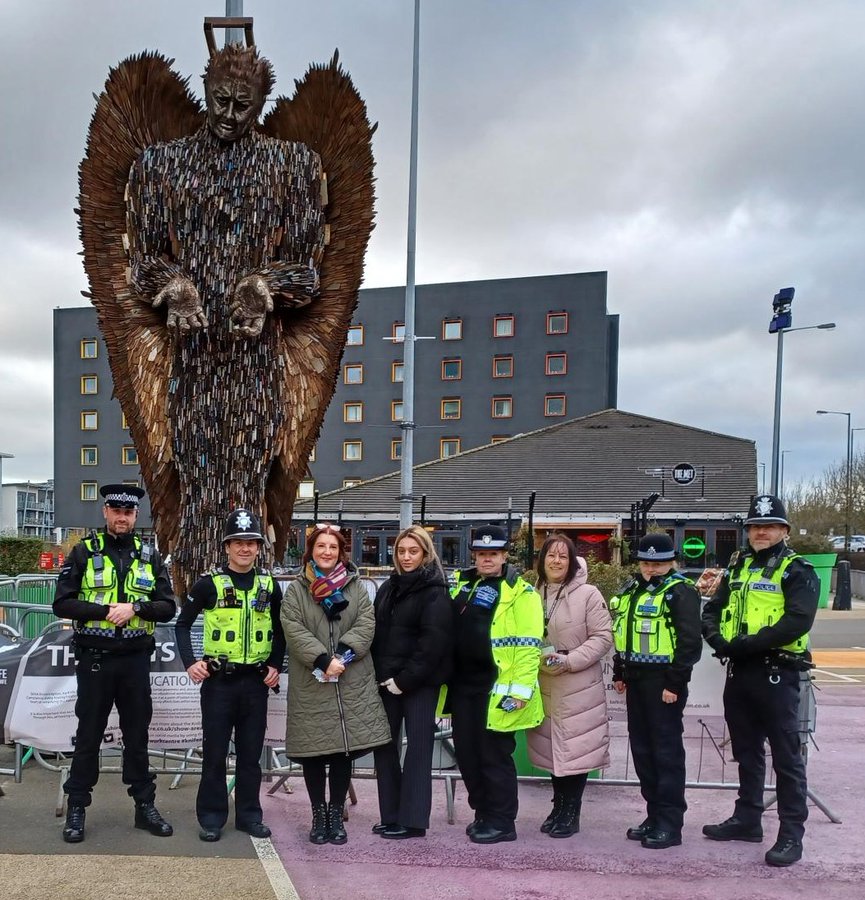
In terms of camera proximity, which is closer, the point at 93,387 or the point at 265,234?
the point at 265,234

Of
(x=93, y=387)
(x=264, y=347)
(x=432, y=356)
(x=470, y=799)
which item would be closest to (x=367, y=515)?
(x=432, y=356)

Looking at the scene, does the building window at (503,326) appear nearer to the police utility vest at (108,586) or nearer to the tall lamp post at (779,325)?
the tall lamp post at (779,325)

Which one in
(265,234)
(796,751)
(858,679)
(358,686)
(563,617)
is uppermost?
(265,234)

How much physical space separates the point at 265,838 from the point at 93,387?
43348 millimetres

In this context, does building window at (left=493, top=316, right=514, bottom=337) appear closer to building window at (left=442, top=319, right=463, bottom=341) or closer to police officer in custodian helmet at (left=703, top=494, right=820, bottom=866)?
building window at (left=442, top=319, right=463, bottom=341)

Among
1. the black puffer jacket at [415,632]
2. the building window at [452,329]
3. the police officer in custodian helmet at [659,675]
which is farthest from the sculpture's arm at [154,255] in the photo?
the building window at [452,329]

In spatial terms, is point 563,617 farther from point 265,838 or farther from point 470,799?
point 265,838

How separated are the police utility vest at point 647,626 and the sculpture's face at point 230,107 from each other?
13.8ft

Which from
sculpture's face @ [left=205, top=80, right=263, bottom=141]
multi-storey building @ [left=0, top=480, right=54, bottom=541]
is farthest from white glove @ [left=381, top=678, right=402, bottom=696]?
multi-storey building @ [left=0, top=480, right=54, bottom=541]

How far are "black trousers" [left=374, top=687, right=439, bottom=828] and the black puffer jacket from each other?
0.10m

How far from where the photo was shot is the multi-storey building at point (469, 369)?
38438mm

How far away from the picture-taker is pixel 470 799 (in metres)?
4.76

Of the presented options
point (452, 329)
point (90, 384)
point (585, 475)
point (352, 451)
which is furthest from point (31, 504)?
point (585, 475)

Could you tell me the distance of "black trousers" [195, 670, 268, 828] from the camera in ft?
15.1
